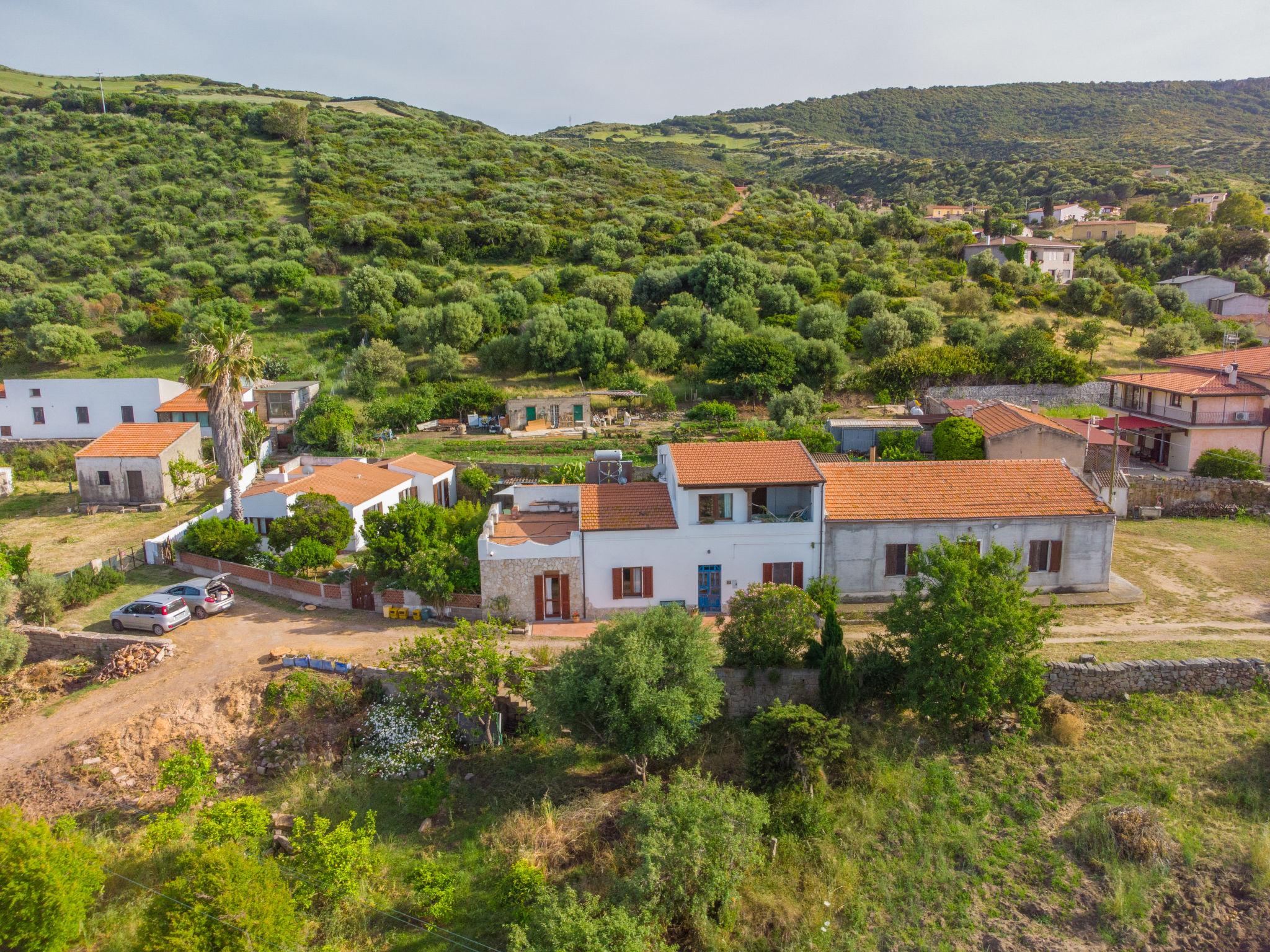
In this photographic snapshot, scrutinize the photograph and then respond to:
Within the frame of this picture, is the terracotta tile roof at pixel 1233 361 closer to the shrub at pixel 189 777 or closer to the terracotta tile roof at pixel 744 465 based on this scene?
the terracotta tile roof at pixel 744 465

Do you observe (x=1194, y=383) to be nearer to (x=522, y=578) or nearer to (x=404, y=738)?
(x=522, y=578)

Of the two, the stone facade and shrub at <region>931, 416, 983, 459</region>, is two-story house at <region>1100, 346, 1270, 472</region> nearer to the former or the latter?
shrub at <region>931, 416, 983, 459</region>

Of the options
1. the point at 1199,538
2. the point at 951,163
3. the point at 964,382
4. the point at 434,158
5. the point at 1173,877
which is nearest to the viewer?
the point at 1173,877

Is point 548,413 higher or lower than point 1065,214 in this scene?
lower

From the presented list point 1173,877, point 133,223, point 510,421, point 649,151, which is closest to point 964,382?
point 510,421

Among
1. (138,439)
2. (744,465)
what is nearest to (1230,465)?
(744,465)

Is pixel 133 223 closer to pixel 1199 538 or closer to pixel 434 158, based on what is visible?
pixel 434 158
